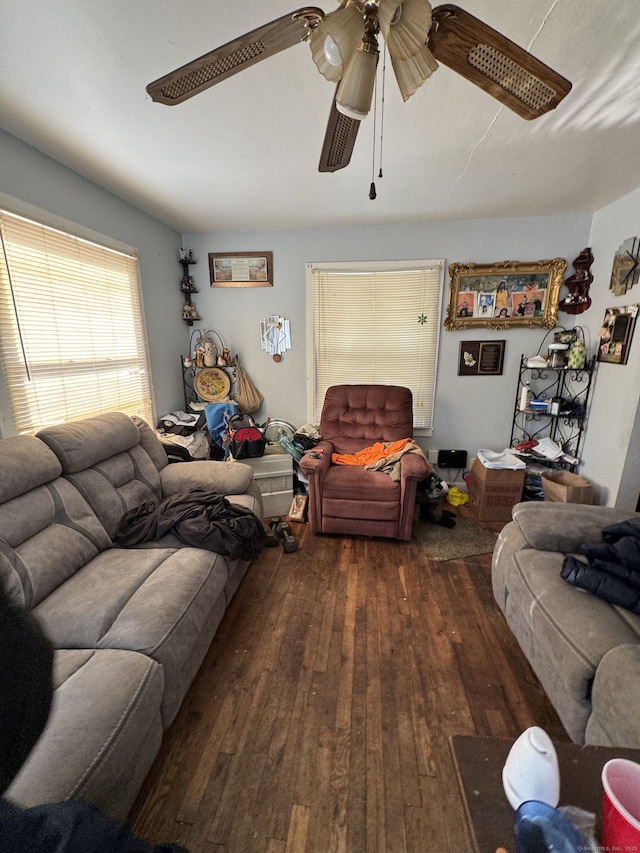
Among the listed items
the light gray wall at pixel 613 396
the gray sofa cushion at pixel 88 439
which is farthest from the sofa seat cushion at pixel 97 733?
the light gray wall at pixel 613 396

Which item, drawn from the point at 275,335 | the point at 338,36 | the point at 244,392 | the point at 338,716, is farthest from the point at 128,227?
the point at 338,716

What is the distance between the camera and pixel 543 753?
590 mm

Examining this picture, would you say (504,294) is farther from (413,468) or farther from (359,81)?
(359,81)

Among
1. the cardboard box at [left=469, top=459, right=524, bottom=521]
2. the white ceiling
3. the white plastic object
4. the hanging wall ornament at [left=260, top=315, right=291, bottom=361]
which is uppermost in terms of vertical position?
the white ceiling

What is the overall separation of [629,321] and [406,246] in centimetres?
177

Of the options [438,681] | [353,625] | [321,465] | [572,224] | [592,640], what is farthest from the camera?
[572,224]

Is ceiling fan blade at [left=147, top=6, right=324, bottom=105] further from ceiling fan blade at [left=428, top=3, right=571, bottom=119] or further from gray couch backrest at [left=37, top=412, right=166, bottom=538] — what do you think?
gray couch backrest at [left=37, top=412, right=166, bottom=538]

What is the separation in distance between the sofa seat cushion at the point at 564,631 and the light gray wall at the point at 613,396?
A: 1422mm

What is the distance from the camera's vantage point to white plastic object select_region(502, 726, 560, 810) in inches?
23.0

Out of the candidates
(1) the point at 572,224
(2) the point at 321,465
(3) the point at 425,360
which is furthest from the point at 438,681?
(1) the point at 572,224

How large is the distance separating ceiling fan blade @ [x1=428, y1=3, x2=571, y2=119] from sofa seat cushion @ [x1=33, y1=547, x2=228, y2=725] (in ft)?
6.28

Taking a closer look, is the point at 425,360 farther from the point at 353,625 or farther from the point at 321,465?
the point at 353,625

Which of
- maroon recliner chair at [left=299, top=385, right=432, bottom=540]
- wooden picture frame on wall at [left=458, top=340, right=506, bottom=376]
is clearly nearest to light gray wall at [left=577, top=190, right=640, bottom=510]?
wooden picture frame on wall at [left=458, top=340, right=506, bottom=376]

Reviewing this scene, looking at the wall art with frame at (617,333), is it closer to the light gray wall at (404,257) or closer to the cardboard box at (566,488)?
the light gray wall at (404,257)
